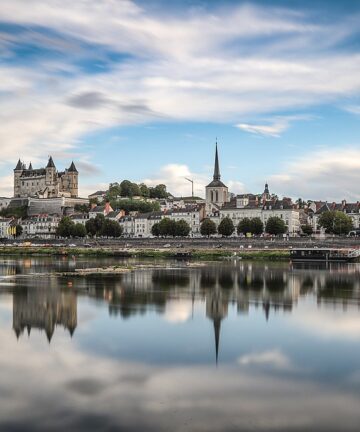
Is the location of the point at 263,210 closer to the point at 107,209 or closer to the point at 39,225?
the point at 107,209

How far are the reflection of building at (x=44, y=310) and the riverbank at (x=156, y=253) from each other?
1354 inches

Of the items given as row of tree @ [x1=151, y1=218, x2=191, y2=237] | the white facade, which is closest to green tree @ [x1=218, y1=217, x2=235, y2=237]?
row of tree @ [x1=151, y1=218, x2=191, y2=237]

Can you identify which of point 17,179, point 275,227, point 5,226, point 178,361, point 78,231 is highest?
point 17,179

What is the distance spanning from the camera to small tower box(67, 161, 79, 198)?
13950 centimetres

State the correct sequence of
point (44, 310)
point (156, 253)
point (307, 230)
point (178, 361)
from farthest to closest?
point (307, 230) → point (156, 253) → point (44, 310) → point (178, 361)

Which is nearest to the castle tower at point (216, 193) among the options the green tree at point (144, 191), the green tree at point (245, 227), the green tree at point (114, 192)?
the green tree at point (245, 227)

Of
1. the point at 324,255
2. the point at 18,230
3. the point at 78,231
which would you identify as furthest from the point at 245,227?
the point at 18,230

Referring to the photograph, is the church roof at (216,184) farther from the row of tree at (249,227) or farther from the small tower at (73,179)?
the small tower at (73,179)

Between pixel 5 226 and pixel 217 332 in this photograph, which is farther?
pixel 5 226

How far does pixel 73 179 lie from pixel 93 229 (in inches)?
1891

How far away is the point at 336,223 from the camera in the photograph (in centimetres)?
8144

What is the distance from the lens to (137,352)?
16.9 meters

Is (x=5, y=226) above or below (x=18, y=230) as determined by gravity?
above

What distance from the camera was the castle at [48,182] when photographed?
13675 centimetres
